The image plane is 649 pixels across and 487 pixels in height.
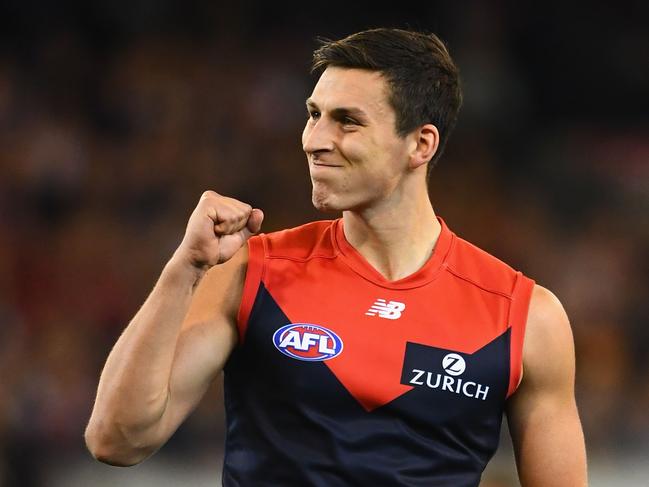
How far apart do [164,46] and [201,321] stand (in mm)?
7449

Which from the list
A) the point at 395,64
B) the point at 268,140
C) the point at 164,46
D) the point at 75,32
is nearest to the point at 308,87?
the point at 268,140

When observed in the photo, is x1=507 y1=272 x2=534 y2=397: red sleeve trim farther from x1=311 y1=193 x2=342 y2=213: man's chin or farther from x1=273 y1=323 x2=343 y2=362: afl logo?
x1=311 y1=193 x2=342 y2=213: man's chin

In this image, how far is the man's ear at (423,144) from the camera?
3473 millimetres

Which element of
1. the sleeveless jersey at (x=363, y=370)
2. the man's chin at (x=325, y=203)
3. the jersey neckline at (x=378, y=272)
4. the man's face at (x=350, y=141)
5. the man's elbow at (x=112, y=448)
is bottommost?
the man's elbow at (x=112, y=448)

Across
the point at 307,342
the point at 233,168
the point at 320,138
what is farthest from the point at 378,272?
the point at 233,168

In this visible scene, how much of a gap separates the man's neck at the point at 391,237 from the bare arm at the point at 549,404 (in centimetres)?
38

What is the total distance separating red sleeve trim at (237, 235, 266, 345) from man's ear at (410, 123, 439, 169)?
52 cm

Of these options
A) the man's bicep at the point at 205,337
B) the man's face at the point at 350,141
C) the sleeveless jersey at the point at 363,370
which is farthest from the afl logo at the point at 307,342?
the man's face at the point at 350,141

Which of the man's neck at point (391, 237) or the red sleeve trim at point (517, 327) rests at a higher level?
the man's neck at point (391, 237)

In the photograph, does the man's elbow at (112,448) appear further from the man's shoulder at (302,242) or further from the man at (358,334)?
the man's shoulder at (302,242)

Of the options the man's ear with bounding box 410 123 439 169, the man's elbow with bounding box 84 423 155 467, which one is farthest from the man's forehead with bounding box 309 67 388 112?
the man's elbow with bounding box 84 423 155 467

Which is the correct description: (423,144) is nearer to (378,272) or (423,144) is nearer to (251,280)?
(378,272)

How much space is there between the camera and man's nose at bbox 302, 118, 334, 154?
10.6 feet

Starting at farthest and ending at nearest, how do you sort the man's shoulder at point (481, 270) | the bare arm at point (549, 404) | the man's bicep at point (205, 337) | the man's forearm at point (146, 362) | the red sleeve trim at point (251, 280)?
the man's shoulder at point (481, 270) → the bare arm at point (549, 404) → the red sleeve trim at point (251, 280) → the man's bicep at point (205, 337) → the man's forearm at point (146, 362)
